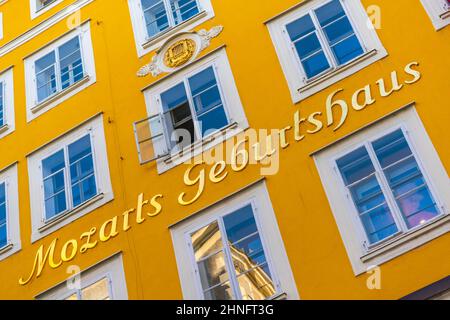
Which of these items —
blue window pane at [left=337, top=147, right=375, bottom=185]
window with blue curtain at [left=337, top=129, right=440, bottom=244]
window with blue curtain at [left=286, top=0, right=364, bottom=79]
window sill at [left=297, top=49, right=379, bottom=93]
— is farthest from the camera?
window with blue curtain at [left=286, top=0, right=364, bottom=79]

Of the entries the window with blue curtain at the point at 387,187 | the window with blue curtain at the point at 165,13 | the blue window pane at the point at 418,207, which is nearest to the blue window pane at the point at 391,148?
the window with blue curtain at the point at 387,187

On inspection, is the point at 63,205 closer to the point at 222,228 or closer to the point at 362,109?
the point at 222,228

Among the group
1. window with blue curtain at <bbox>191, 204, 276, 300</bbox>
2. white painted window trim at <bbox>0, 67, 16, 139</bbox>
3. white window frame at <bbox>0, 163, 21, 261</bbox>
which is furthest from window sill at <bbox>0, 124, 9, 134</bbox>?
window with blue curtain at <bbox>191, 204, 276, 300</bbox>

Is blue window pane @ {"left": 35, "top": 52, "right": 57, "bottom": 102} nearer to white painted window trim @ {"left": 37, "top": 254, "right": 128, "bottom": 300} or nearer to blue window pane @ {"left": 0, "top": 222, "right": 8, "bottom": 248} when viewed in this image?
blue window pane @ {"left": 0, "top": 222, "right": 8, "bottom": 248}

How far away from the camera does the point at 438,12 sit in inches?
547

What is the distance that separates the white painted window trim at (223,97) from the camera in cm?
1464

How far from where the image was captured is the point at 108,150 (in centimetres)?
1577

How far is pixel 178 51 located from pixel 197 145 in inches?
101

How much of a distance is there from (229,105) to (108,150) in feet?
8.32

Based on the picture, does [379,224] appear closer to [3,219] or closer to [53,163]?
[53,163]

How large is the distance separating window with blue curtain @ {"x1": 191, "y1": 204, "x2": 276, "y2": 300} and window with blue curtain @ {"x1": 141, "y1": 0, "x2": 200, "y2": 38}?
210 inches

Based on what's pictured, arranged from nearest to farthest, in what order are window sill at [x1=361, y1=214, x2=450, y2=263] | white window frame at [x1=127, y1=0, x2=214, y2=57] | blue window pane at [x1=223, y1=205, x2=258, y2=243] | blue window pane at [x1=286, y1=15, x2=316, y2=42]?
window sill at [x1=361, y1=214, x2=450, y2=263]
blue window pane at [x1=223, y1=205, x2=258, y2=243]
blue window pane at [x1=286, y1=15, x2=316, y2=42]
white window frame at [x1=127, y1=0, x2=214, y2=57]

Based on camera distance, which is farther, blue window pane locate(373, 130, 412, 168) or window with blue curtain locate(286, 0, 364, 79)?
window with blue curtain locate(286, 0, 364, 79)

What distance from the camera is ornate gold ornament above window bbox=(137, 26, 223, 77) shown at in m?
16.2
